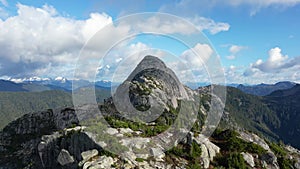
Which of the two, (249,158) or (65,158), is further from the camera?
(65,158)

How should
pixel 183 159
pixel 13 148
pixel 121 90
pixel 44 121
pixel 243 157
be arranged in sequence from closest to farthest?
1. pixel 183 159
2. pixel 243 157
3. pixel 13 148
4. pixel 44 121
5. pixel 121 90

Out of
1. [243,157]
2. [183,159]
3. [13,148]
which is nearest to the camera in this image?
[183,159]

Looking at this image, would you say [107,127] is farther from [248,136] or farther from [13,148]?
[13,148]


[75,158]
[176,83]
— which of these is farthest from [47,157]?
[176,83]

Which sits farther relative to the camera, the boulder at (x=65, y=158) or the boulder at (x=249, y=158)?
the boulder at (x=65, y=158)

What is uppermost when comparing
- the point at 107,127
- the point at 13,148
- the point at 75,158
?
the point at 107,127

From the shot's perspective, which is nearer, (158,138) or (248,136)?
(158,138)

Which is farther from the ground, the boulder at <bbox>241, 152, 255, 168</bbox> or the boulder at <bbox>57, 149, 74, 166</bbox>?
the boulder at <bbox>57, 149, 74, 166</bbox>

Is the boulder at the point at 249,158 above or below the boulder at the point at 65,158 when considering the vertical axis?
below

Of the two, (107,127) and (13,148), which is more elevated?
(107,127)

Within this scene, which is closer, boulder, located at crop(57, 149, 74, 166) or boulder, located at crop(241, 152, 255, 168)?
boulder, located at crop(241, 152, 255, 168)

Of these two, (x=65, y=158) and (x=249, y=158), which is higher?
(x=65, y=158)
